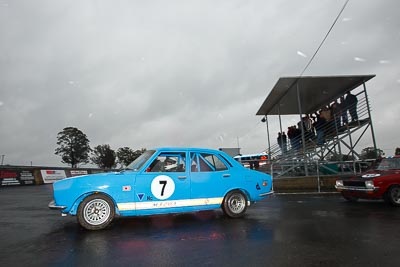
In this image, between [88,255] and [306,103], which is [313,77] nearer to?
[306,103]

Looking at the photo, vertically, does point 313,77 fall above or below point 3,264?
above

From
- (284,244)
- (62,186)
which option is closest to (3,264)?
(62,186)

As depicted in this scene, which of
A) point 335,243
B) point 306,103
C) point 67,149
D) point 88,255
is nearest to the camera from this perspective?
point 88,255

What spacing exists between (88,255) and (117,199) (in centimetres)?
160

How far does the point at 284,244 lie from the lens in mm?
3895

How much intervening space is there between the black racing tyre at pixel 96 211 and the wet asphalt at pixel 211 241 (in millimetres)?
177

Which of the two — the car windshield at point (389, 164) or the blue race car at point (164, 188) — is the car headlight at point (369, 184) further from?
the blue race car at point (164, 188)

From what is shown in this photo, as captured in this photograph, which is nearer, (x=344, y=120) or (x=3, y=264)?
(x=3, y=264)

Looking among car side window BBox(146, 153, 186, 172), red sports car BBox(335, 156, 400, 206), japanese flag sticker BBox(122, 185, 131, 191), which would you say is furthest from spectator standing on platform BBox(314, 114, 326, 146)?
japanese flag sticker BBox(122, 185, 131, 191)

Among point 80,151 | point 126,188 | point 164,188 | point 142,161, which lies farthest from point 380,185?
point 80,151

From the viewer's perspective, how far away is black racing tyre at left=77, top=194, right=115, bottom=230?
491cm

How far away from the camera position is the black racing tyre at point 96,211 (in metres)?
4.91

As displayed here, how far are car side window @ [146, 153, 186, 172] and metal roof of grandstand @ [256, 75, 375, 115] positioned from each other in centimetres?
849

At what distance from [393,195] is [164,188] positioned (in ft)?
22.5
